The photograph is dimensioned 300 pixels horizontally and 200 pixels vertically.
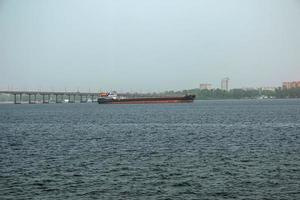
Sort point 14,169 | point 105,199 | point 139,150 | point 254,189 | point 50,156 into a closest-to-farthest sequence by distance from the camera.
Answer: point 105,199 < point 254,189 < point 14,169 < point 50,156 < point 139,150

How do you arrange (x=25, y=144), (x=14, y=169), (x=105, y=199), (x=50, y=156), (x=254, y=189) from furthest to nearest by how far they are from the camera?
(x=25, y=144), (x=50, y=156), (x=14, y=169), (x=254, y=189), (x=105, y=199)

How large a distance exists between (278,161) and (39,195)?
19.0m

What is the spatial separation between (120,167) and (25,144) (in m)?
20.5

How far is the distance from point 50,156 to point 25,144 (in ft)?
38.4

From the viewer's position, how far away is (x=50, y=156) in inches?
1609

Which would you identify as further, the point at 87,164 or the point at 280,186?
the point at 87,164

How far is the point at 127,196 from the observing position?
2586cm

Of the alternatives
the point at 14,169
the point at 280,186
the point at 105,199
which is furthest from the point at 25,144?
the point at 280,186

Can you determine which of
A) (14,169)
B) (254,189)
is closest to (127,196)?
(254,189)

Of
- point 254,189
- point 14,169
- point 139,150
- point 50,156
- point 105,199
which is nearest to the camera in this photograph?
point 105,199

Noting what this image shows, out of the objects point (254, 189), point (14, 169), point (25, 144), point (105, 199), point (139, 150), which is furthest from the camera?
point (25, 144)

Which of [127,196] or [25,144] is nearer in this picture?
[127,196]

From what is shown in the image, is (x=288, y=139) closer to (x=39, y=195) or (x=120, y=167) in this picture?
(x=120, y=167)

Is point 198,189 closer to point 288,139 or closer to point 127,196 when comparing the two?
point 127,196
